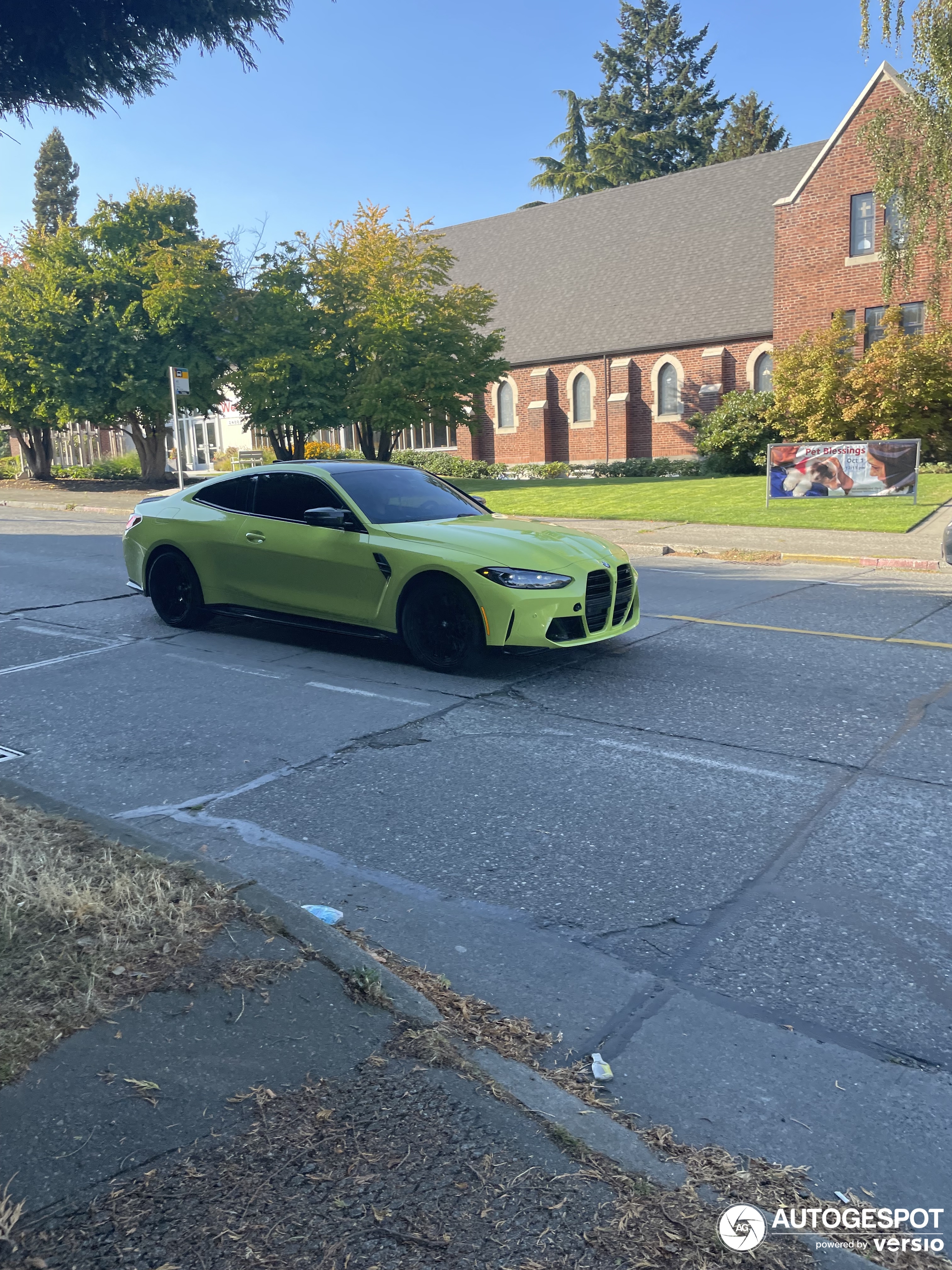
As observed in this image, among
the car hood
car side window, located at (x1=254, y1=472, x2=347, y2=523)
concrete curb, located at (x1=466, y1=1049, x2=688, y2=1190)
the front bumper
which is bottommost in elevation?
concrete curb, located at (x1=466, y1=1049, x2=688, y2=1190)

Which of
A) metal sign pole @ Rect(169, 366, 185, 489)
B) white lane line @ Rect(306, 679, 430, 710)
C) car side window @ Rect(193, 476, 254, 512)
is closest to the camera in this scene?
white lane line @ Rect(306, 679, 430, 710)

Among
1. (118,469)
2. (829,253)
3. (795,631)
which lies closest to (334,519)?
(795,631)

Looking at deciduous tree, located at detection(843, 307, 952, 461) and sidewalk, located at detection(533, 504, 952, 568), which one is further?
deciduous tree, located at detection(843, 307, 952, 461)

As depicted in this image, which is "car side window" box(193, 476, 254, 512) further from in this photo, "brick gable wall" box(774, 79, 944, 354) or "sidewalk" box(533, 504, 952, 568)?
"brick gable wall" box(774, 79, 944, 354)

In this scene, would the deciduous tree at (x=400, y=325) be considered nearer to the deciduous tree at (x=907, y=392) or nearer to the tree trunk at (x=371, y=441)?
the tree trunk at (x=371, y=441)

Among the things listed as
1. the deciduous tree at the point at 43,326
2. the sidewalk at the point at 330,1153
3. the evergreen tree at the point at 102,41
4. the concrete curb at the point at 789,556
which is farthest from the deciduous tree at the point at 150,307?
the sidewalk at the point at 330,1153

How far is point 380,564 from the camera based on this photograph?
7.99 metres

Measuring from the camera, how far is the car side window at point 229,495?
9117 millimetres

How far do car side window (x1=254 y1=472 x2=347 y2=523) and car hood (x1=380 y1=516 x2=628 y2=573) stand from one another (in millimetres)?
743

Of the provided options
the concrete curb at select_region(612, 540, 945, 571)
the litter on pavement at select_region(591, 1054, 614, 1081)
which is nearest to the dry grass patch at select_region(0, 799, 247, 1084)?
the litter on pavement at select_region(591, 1054, 614, 1081)

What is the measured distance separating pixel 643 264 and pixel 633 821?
40418 mm

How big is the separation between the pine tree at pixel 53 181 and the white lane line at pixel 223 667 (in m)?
69.2

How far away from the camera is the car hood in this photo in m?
7.59

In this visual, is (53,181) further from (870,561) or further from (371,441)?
(870,561)
